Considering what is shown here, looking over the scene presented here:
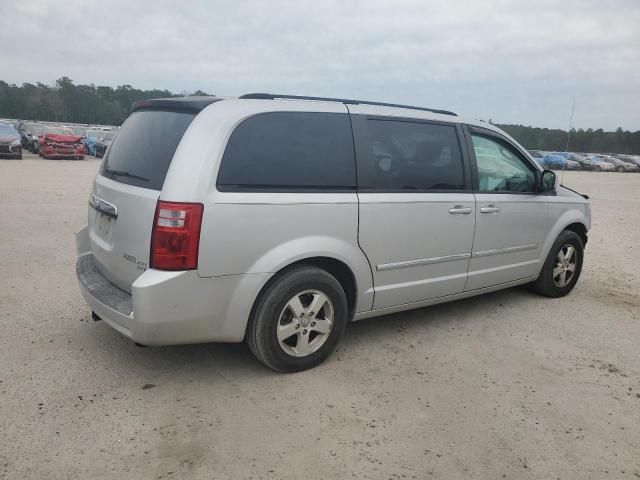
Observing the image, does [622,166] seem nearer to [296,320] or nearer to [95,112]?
[296,320]

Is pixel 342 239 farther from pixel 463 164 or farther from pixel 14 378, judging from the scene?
pixel 14 378

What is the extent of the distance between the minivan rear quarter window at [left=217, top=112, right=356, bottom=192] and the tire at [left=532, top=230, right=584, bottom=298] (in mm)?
2738

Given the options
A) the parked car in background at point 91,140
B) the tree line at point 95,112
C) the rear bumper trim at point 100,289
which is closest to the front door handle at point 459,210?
the rear bumper trim at point 100,289

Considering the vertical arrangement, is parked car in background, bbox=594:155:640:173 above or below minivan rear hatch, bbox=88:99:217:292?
above

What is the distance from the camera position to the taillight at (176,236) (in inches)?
121

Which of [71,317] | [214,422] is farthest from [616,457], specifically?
[71,317]

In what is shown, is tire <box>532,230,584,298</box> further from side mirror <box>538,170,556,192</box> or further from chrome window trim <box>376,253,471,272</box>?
chrome window trim <box>376,253,471,272</box>

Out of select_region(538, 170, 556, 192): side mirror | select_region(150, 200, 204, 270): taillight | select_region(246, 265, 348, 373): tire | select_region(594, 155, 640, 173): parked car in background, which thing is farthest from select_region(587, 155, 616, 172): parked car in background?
select_region(150, 200, 204, 270): taillight

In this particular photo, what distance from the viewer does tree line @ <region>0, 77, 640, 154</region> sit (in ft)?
255

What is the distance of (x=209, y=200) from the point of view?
3.12 m

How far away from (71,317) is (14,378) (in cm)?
111

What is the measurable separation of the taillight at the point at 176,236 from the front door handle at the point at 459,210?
210cm

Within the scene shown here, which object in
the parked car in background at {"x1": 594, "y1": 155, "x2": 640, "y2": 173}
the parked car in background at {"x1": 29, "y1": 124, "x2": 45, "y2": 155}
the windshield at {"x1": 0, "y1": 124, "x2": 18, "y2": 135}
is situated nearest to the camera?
the windshield at {"x1": 0, "y1": 124, "x2": 18, "y2": 135}

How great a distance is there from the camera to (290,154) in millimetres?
3490
